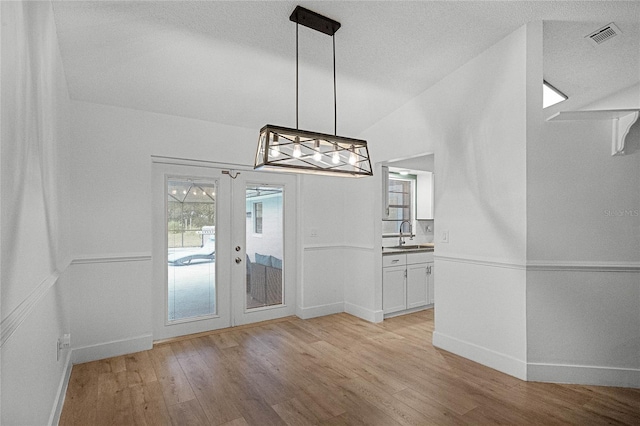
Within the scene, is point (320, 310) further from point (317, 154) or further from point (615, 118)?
point (615, 118)

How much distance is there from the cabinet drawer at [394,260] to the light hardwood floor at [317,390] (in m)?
1.10

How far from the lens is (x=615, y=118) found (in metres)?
2.62

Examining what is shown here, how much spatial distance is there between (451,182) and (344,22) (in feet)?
6.08

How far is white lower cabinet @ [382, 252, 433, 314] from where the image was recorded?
4.59m

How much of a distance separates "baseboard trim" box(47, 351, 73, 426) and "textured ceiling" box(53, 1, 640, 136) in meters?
2.42

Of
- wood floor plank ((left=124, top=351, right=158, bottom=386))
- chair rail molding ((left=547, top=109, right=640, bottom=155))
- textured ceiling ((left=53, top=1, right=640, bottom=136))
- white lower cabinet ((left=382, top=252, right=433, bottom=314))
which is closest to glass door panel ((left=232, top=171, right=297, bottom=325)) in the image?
textured ceiling ((left=53, top=1, right=640, bottom=136))

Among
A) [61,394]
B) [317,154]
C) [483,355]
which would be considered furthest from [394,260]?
[61,394]

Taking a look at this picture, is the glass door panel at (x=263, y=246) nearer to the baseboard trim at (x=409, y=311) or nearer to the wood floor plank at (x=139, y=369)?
the wood floor plank at (x=139, y=369)

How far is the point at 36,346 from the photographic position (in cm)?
177

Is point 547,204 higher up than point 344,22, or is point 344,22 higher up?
point 344,22

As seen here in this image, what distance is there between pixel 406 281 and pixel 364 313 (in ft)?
2.47

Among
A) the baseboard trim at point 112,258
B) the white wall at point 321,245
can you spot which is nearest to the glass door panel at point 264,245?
the white wall at point 321,245

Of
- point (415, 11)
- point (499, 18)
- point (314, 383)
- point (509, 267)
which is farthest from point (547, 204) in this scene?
point (314, 383)

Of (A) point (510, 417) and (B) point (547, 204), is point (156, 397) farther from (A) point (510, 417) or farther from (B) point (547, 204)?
(B) point (547, 204)
